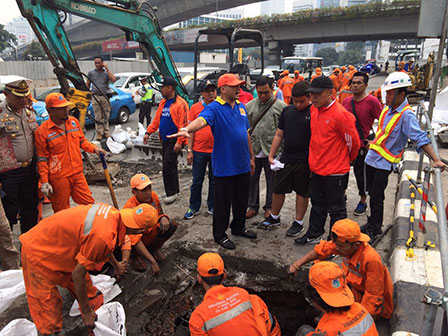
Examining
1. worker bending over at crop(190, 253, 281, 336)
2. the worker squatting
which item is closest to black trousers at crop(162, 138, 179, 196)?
the worker squatting

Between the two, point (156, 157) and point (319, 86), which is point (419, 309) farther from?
point (156, 157)

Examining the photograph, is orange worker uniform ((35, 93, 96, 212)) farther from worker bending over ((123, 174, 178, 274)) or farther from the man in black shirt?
the man in black shirt

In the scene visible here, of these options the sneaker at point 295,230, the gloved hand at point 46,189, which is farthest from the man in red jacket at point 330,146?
the gloved hand at point 46,189

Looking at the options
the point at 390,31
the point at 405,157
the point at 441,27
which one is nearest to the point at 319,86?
the point at 441,27

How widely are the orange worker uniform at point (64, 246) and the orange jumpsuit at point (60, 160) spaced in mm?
1405

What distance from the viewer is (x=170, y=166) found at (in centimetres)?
482

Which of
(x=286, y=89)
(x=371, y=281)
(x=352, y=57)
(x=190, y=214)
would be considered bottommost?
(x=190, y=214)

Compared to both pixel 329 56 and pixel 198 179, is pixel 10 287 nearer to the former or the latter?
pixel 198 179

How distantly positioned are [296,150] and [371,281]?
1.62 meters

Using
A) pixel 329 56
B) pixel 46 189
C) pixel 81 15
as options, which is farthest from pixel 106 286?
pixel 329 56

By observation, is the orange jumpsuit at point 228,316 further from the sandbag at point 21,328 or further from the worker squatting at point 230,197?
the sandbag at point 21,328

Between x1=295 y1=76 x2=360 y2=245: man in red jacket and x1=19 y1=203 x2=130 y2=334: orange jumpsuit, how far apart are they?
2.08m

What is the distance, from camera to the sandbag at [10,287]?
2.69 meters

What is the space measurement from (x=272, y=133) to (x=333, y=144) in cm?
100
